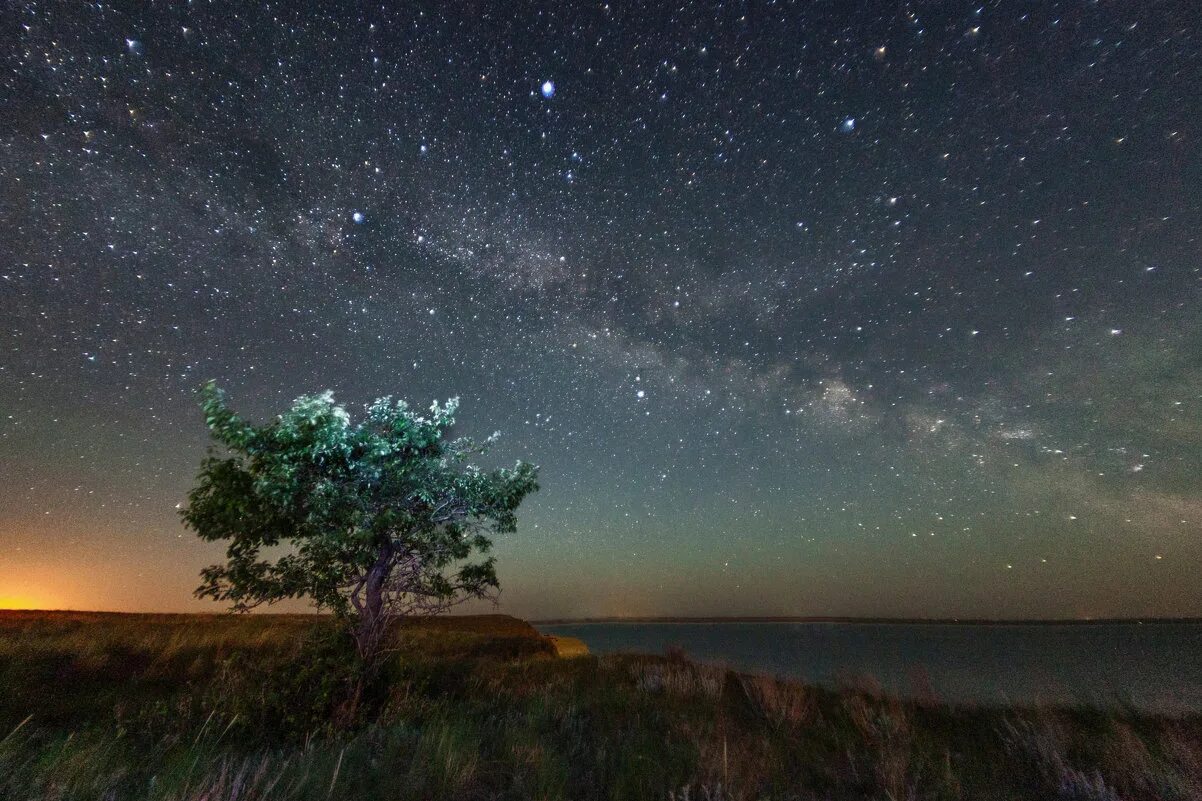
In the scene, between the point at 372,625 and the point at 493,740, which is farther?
the point at 372,625

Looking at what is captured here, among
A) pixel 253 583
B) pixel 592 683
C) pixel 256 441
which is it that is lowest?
pixel 592 683

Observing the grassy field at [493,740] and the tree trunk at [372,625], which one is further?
the tree trunk at [372,625]

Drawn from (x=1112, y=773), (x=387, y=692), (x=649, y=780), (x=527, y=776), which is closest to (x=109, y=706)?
(x=387, y=692)

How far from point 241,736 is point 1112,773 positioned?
528 inches

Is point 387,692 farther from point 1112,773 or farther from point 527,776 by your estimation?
point 1112,773

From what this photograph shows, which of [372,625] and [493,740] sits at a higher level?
[372,625]

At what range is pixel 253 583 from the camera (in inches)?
332

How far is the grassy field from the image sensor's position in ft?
15.2

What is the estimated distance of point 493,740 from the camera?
668cm

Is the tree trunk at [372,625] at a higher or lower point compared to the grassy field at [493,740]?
higher

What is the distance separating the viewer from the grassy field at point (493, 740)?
4.62m

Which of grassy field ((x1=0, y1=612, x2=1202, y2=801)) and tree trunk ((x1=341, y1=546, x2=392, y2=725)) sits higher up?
tree trunk ((x1=341, y1=546, x2=392, y2=725))

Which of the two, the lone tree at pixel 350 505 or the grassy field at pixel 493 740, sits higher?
the lone tree at pixel 350 505

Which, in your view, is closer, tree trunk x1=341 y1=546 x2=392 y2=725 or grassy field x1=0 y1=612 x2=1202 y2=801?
grassy field x1=0 y1=612 x2=1202 y2=801
